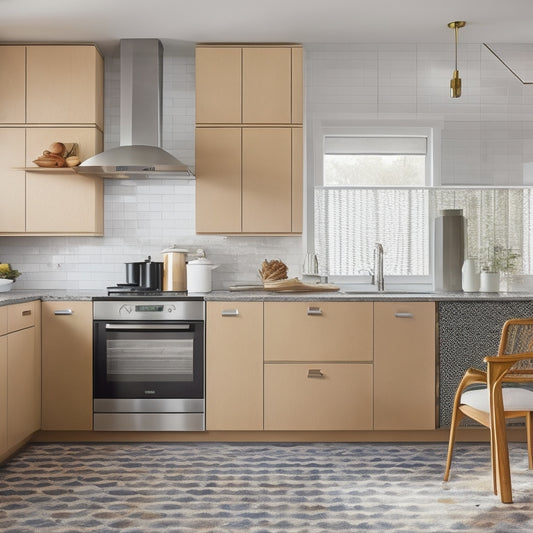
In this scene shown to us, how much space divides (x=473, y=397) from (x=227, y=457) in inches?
57.6

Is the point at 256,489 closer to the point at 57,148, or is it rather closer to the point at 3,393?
the point at 3,393

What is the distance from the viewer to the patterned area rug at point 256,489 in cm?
293

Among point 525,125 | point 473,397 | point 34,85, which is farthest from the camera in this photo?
point 525,125

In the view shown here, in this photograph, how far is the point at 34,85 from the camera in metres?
4.56

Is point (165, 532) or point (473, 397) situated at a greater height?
point (473, 397)

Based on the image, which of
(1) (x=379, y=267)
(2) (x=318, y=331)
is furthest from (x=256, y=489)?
(1) (x=379, y=267)

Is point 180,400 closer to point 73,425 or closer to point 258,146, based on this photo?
point 73,425

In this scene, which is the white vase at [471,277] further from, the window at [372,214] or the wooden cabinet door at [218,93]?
the wooden cabinet door at [218,93]

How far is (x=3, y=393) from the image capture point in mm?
3635

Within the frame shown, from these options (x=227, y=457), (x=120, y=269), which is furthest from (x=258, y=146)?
(x=227, y=457)

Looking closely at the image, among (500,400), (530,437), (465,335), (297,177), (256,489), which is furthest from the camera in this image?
(297,177)

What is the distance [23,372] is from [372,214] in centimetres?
260

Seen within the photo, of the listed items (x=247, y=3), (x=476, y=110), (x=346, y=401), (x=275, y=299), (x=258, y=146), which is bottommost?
(x=346, y=401)

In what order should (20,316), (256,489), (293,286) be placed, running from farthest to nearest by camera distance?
(293,286) → (20,316) → (256,489)
